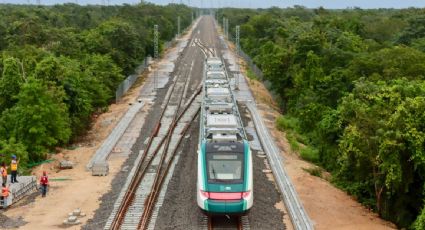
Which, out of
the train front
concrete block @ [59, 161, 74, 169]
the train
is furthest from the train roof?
concrete block @ [59, 161, 74, 169]

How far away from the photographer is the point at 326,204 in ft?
80.6

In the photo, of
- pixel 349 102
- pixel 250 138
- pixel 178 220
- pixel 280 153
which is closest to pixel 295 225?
pixel 178 220

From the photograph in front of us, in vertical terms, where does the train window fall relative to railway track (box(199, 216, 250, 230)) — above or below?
above

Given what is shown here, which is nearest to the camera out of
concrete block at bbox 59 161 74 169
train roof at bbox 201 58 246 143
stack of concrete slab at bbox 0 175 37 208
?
stack of concrete slab at bbox 0 175 37 208

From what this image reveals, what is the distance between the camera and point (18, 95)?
103ft

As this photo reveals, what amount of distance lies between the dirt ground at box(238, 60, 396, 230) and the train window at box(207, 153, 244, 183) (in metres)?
3.77

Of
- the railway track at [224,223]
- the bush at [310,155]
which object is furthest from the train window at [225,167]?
the bush at [310,155]

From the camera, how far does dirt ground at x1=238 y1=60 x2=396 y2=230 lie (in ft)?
72.9

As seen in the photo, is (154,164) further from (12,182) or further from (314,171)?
(314,171)

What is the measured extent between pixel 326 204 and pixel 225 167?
586 centimetres

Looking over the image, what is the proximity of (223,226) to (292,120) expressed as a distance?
78.6 feet

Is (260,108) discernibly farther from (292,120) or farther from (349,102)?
(349,102)

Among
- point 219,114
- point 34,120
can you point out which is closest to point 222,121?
point 219,114

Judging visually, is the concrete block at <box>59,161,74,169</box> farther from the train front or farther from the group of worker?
the train front
